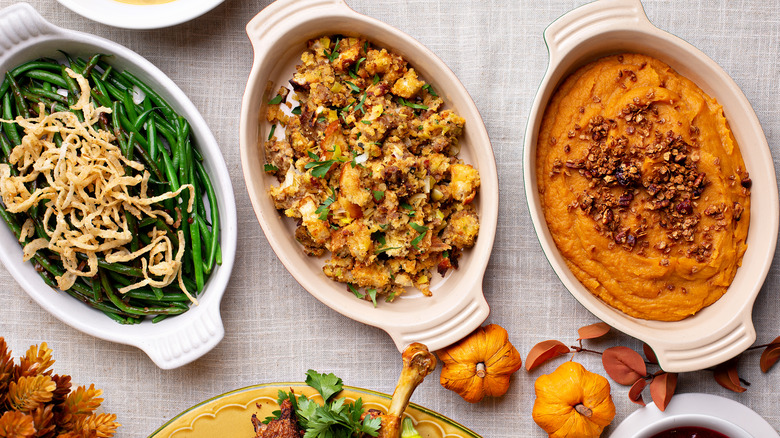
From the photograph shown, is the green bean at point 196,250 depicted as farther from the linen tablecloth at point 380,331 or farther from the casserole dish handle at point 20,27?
the casserole dish handle at point 20,27

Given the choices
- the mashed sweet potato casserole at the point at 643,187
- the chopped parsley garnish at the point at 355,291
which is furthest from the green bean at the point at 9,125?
the mashed sweet potato casserole at the point at 643,187

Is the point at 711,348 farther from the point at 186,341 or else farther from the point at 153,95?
the point at 153,95

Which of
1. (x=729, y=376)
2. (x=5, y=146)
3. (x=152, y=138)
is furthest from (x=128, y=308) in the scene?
(x=729, y=376)

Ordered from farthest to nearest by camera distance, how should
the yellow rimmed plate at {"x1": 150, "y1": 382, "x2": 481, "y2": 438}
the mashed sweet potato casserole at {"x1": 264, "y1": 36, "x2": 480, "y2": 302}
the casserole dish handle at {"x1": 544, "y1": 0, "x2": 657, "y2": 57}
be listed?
the yellow rimmed plate at {"x1": 150, "y1": 382, "x2": 481, "y2": 438}
the mashed sweet potato casserole at {"x1": 264, "y1": 36, "x2": 480, "y2": 302}
the casserole dish handle at {"x1": 544, "y1": 0, "x2": 657, "y2": 57}

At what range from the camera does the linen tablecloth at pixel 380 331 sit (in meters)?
3.04

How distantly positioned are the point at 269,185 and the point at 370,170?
1.90 feet

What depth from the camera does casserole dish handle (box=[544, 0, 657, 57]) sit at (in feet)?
8.55

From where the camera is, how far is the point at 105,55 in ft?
9.20

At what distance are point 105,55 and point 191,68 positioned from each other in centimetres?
42

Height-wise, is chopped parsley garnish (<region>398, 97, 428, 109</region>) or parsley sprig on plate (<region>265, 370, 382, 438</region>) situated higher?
chopped parsley garnish (<region>398, 97, 428, 109</region>)

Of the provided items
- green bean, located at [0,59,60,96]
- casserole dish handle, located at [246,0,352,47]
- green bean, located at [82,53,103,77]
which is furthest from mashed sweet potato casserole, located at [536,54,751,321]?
green bean, located at [0,59,60,96]

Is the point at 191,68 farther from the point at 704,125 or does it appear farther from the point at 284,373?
the point at 704,125

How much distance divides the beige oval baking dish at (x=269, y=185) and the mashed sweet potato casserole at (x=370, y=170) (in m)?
0.06

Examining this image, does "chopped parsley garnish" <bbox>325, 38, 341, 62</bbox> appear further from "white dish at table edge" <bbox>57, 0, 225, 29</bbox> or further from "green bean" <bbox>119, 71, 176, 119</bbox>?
"green bean" <bbox>119, 71, 176, 119</bbox>
